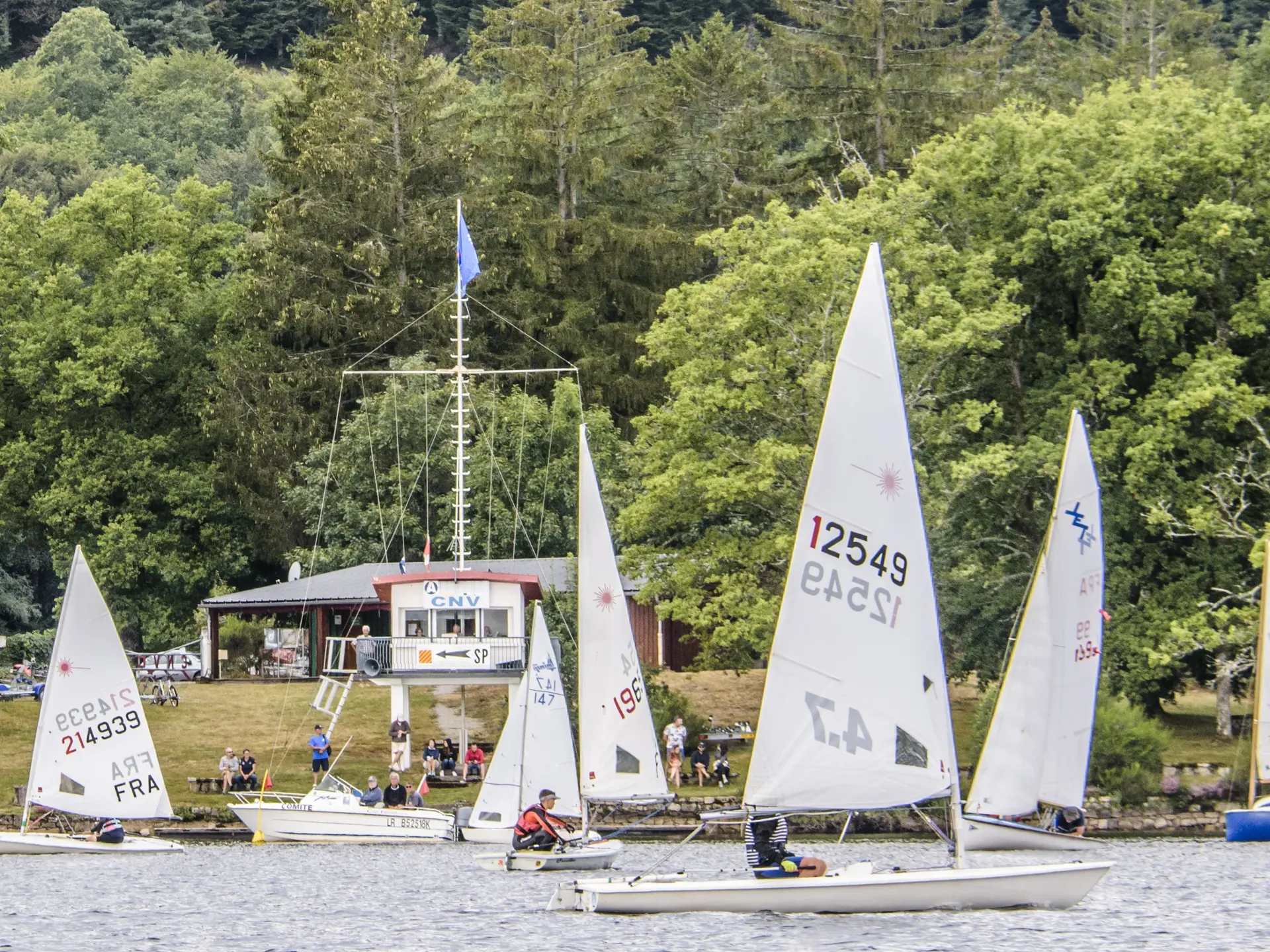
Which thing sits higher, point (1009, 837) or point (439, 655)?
point (439, 655)

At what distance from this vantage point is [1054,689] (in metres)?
36.4

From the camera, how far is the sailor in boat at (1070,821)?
3703cm

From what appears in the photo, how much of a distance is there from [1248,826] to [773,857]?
699 inches

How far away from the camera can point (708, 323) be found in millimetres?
51188

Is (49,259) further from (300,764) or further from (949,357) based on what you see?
(949,357)

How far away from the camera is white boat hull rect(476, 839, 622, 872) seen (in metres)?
34.3

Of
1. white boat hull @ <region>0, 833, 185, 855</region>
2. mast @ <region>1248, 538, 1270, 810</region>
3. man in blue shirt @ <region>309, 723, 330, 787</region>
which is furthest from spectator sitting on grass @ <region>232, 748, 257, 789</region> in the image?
mast @ <region>1248, 538, 1270, 810</region>

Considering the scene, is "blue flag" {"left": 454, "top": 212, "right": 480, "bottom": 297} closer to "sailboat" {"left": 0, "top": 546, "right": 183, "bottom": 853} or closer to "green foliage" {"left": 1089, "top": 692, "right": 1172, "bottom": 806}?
"sailboat" {"left": 0, "top": 546, "right": 183, "bottom": 853}

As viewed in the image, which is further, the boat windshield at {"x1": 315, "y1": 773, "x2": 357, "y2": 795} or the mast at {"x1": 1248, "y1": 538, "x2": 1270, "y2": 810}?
the boat windshield at {"x1": 315, "y1": 773, "x2": 357, "y2": 795}

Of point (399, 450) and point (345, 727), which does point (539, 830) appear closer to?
point (345, 727)

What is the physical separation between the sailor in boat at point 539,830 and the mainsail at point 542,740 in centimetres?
456

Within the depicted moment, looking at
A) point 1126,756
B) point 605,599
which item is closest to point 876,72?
point 1126,756

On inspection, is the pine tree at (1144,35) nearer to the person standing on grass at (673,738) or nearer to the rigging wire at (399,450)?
the rigging wire at (399,450)

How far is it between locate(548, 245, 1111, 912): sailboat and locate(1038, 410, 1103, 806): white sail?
13.8 m
